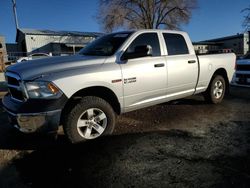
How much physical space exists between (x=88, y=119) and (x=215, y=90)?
12.7 feet

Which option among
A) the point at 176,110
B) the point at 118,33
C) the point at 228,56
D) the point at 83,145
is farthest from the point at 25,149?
the point at 228,56

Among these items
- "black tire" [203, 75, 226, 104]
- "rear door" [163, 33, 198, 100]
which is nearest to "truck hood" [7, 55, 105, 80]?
"rear door" [163, 33, 198, 100]

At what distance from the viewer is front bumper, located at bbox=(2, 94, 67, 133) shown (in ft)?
9.68

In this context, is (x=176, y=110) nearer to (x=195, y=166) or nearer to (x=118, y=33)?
(x=118, y=33)

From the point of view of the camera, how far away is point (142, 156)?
3.07 m

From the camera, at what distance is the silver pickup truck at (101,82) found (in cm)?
301

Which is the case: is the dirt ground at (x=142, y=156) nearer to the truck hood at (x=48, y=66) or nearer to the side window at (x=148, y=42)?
the truck hood at (x=48, y=66)

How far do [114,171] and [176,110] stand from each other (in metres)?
3.08

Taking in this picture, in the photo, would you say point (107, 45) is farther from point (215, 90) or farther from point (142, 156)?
point (215, 90)

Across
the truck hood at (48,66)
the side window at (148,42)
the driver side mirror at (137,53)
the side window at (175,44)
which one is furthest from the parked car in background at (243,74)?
the truck hood at (48,66)

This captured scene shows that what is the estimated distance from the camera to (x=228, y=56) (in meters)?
5.91

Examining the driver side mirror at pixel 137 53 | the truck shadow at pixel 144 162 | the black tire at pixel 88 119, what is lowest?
the truck shadow at pixel 144 162

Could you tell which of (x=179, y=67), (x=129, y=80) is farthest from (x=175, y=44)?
(x=129, y=80)

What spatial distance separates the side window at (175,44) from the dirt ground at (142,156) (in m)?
1.50
